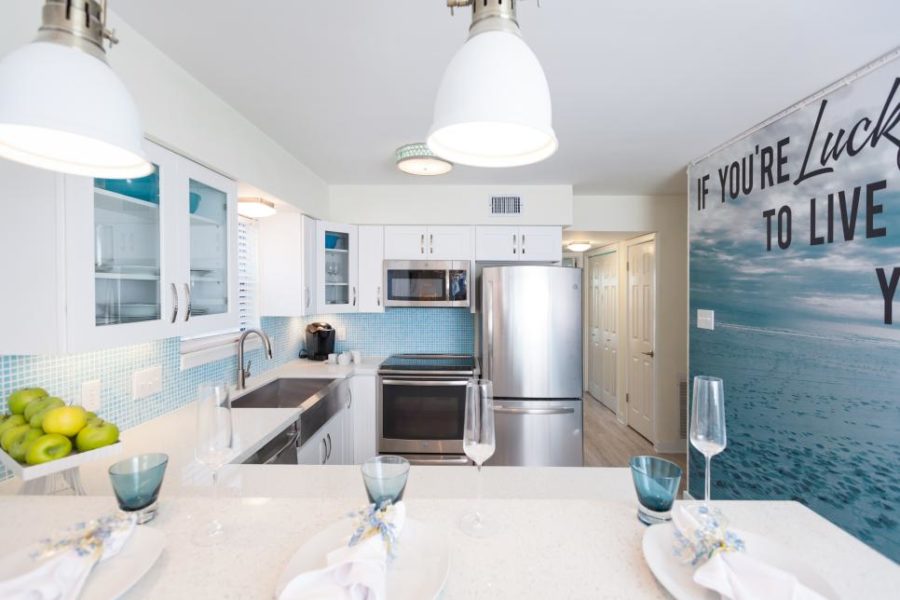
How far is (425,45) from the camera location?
1446mm

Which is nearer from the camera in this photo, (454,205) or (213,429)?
(213,429)

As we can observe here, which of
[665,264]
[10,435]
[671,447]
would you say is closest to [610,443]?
[671,447]

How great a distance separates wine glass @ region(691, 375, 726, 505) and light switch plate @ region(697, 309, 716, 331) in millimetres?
1931

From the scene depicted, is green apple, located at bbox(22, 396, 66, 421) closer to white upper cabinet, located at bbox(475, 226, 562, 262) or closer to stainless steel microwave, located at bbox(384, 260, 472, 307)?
stainless steel microwave, located at bbox(384, 260, 472, 307)

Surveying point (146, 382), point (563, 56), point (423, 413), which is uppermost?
point (563, 56)

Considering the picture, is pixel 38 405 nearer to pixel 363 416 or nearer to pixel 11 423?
pixel 11 423

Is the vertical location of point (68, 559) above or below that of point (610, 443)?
above

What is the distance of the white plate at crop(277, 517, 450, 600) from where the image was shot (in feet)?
2.03

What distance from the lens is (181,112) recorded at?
1576 mm

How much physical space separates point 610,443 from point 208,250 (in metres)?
3.75

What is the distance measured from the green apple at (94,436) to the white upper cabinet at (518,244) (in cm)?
258

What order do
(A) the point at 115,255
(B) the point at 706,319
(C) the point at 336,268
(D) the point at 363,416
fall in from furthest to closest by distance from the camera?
(C) the point at 336,268 → (D) the point at 363,416 → (B) the point at 706,319 → (A) the point at 115,255

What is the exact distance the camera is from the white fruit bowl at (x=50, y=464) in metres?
0.92

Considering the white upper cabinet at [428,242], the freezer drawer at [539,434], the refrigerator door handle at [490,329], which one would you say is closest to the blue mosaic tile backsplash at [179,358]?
the white upper cabinet at [428,242]
